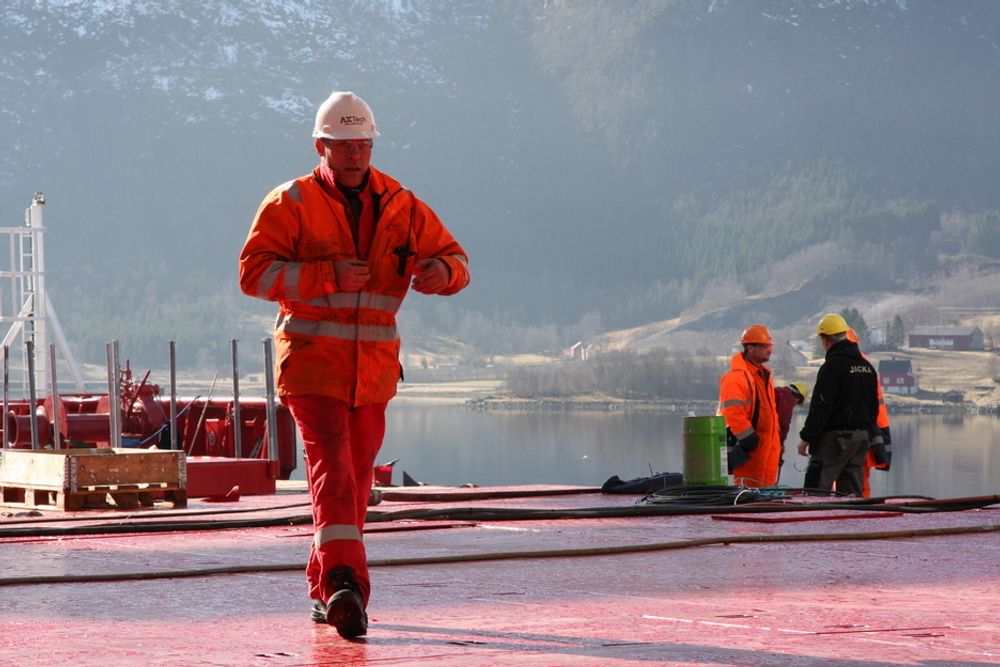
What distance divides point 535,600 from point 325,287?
3.92 ft

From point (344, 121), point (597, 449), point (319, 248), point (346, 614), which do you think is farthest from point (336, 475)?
point (597, 449)

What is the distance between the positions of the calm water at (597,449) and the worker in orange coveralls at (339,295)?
232ft

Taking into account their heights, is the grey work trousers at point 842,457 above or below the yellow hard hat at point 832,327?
below

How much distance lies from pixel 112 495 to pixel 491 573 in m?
4.87

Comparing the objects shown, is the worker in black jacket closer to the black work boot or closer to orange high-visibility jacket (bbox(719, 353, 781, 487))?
orange high-visibility jacket (bbox(719, 353, 781, 487))

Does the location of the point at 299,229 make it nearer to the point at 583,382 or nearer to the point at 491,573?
the point at 491,573

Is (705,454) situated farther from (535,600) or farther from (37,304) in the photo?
(37,304)

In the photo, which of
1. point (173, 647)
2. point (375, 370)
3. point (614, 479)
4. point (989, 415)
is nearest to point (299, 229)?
point (375, 370)

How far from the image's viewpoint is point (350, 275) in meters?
4.29

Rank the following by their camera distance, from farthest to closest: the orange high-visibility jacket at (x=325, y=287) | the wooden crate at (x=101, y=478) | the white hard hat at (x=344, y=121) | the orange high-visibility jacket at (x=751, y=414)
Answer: the orange high-visibility jacket at (x=751, y=414)
the wooden crate at (x=101, y=478)
the white hard hat at (x=344, y=121)
the orange high-visibility jacket at (x=325, y=287)

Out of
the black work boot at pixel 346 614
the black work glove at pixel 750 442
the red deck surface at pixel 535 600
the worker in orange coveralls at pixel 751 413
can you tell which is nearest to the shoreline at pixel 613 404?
the worker in orange coveralls at pixel 751 413

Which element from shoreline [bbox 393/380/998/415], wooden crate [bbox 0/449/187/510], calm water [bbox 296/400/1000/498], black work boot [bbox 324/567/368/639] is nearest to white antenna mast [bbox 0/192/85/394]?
wooden crate [bbox 0/449/187/510]

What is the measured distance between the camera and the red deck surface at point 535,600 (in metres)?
3.68

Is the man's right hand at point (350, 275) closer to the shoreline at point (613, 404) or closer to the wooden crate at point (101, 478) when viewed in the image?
the wooden crate at point (101, 478)
